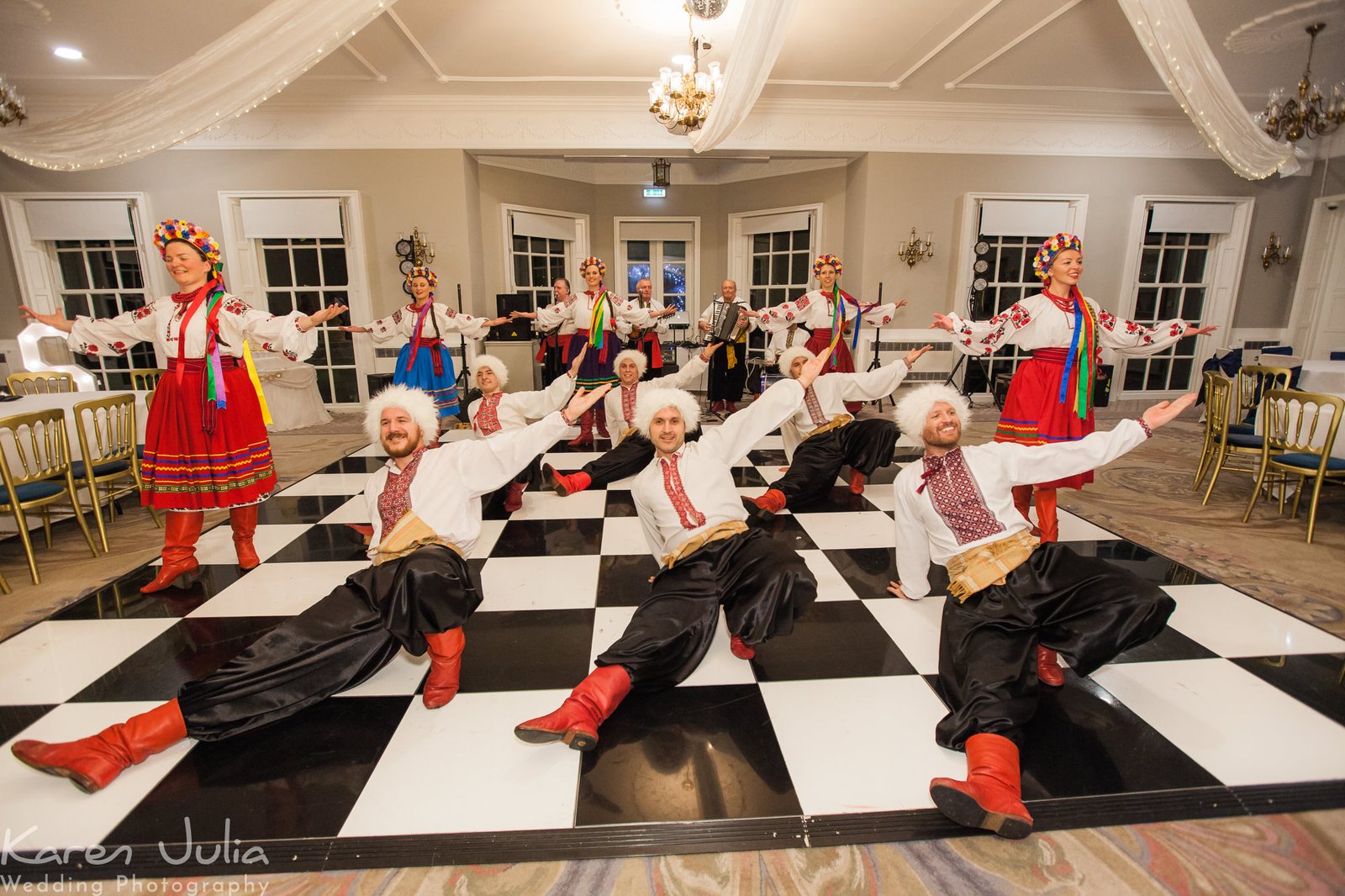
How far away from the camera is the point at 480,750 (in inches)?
61.7

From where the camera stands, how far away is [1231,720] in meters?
1.67

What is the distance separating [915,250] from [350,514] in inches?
234

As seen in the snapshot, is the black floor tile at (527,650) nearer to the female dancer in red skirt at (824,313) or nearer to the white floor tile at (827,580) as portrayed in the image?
the white floor tile at (827,580)

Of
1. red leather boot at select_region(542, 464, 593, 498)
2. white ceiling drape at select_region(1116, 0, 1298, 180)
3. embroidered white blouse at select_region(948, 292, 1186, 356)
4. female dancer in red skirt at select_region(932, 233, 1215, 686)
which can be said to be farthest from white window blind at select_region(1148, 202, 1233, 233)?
red leather boot at select_region(542, 464, 593, 498)

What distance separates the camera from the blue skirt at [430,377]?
14.8ft

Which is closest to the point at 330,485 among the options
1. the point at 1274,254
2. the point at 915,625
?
the point at 915,625

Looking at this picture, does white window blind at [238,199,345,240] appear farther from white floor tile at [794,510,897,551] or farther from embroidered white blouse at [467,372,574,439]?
white floor tile at [794,510,897,551]

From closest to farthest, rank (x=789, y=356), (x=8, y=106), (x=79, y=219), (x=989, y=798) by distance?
(x=989, y=798)
(x=789, y=356)
(x=8, y=106)
(x=79, y=219)

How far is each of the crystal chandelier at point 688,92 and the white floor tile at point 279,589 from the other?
3762 mm

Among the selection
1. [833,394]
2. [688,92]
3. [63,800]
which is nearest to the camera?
[63,800]

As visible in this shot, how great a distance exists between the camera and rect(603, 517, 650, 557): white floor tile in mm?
2837

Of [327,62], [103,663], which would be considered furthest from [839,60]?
[103,663]

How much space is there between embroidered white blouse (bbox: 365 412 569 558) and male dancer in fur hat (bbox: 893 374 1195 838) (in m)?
1.21

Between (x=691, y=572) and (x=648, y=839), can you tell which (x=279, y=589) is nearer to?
(x=691, y=572)
